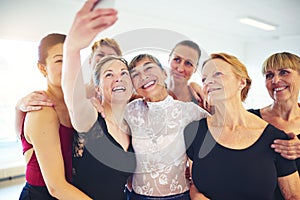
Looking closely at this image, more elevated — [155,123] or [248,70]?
[248,70]

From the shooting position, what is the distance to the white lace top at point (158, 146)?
2.35ft

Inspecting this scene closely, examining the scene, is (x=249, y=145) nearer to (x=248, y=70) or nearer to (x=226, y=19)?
(x=248, y=70)

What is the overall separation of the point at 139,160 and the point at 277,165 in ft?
1.17

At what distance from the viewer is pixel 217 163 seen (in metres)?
0.76

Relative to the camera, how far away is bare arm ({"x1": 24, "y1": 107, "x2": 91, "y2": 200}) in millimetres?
627

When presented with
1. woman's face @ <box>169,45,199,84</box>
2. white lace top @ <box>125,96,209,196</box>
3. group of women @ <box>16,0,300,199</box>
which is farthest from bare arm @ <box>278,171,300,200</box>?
woman's face @ <box>169,45,199,84</box>

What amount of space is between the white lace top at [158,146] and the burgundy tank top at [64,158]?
15cm

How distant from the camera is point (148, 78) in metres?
0.71

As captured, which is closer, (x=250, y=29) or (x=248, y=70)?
(x=248, y=70)

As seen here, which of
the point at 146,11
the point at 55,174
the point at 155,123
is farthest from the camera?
the point at 146,11

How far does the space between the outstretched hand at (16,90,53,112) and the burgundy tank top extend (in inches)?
2.3

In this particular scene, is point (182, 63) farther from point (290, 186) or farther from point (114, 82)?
point (290, 186)

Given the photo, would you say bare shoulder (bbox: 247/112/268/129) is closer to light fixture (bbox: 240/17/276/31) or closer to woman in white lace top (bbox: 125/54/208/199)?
woman in white lace top (bbox: 125/54/208/199)

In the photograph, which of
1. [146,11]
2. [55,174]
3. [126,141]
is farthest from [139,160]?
[146,11]
